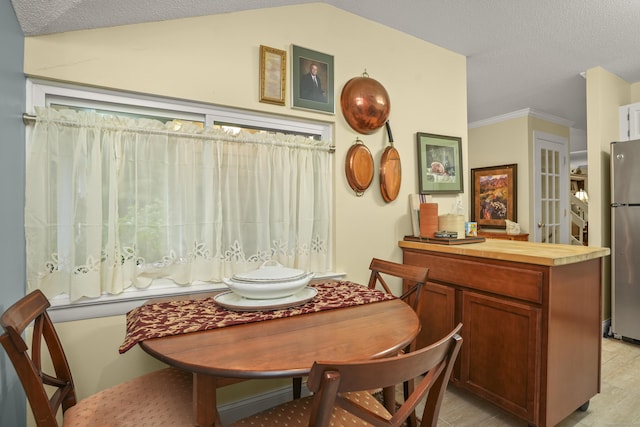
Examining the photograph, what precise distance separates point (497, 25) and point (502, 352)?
218cm

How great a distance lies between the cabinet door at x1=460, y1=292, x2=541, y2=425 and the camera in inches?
65.1

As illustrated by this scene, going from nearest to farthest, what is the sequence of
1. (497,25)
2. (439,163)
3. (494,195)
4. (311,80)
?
(311,80) → (497,25) → (439,163) → (494,195)

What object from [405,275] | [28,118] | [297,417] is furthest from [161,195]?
[405,275]

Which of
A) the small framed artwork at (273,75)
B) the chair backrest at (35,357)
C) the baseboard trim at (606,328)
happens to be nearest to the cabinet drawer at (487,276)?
the small framed artwork at (273,75)

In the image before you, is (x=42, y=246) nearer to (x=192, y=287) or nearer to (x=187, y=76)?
(x=192, y=287)

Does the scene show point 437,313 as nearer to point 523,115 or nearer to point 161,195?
point 161,195

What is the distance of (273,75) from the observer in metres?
1.94

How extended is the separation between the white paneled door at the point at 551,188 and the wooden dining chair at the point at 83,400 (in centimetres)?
445

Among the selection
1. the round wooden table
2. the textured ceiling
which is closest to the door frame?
the textured ceiling

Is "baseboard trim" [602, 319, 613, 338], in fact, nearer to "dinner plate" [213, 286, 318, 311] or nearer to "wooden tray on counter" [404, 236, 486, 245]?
"wooden tray on counter" [404, 236, 486, 245]

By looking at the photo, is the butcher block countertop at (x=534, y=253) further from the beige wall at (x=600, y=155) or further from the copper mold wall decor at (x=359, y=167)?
the beige wall at (x=600, y=155)

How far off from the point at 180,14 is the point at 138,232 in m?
1.12

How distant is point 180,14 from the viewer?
1.66 metres

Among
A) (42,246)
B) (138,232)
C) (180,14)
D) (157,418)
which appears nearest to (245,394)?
(157,418)
